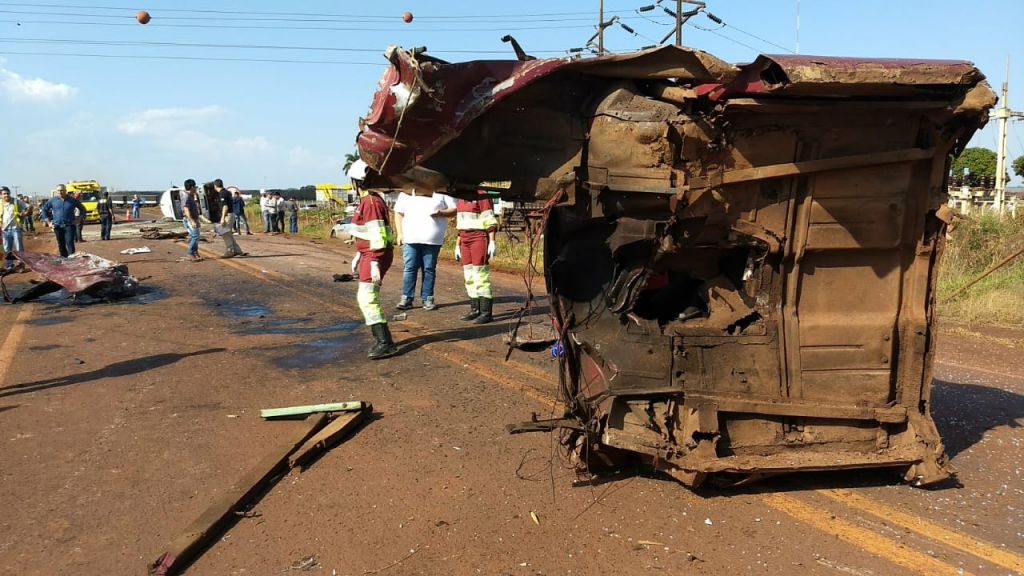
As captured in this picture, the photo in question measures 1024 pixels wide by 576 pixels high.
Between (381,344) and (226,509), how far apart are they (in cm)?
346

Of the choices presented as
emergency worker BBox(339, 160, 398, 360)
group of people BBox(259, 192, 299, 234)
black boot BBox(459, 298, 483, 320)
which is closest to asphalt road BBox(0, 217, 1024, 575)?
emergency worker BBox(339, 160, 398, 360)

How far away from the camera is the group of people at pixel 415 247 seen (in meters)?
6.74

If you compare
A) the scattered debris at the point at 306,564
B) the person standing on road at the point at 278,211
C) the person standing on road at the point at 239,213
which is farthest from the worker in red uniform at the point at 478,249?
the person standing on road at the point at 278,211

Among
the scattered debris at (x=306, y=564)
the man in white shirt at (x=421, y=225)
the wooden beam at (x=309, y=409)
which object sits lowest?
the scattered debris at (x=306, y=564)

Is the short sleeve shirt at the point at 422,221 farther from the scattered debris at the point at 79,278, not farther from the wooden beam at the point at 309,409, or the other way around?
the scattered debris at the point at 79,278

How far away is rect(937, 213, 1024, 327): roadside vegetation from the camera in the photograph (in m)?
8.62

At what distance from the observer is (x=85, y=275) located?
10.6 m

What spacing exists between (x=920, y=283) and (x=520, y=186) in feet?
7.59

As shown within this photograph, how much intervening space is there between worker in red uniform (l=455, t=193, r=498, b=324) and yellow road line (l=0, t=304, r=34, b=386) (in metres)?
4.95

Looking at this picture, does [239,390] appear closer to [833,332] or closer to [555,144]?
[555,144]

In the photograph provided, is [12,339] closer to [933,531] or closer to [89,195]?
[933,531]

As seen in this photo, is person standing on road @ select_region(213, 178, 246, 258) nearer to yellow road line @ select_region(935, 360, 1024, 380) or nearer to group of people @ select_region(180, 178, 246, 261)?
group of people @ select_region(180, 178, 246, 261)

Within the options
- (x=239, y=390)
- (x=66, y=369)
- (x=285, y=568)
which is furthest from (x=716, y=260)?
(x=66, y=369)

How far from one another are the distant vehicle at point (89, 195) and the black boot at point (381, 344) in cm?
3912
